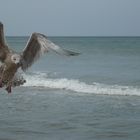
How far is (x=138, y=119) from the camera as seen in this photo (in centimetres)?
1218

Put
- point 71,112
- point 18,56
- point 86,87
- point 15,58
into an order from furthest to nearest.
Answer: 1. point 86,87
2. point 71,112
3. point 18,56
4. point 15,58

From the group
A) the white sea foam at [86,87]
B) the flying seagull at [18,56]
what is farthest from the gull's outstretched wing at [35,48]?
the white sea foam at [86,87]

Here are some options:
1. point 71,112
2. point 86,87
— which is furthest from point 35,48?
point 86,87

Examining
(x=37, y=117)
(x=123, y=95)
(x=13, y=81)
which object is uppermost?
(x=13, y=81)

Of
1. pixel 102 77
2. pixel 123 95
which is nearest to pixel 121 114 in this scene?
pixel 123 95

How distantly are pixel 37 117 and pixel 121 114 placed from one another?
79.3 inches

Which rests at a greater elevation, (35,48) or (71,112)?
(35,48)

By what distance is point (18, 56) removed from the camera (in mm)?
8703

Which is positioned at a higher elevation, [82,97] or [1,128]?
[1,128]

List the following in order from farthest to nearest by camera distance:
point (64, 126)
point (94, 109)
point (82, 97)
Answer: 1. point (82, 97)
2. point (94, 109)
3. point (64, 126)

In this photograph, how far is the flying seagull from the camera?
8375mm

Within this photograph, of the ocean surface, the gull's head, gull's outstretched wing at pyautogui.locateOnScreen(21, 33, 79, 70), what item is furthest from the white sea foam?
the gull's head

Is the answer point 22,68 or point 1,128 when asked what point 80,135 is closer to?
point 1,128

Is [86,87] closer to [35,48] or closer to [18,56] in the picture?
[35,48]
